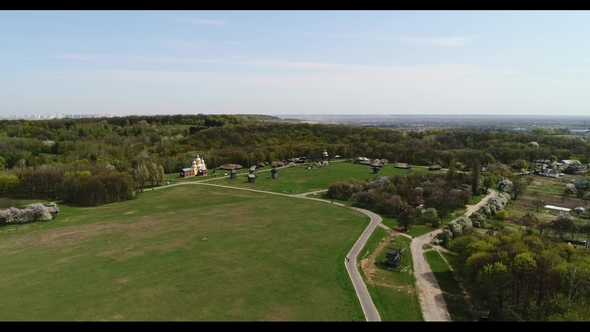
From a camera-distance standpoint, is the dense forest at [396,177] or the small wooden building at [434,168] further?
the small wooden building at [434,168]

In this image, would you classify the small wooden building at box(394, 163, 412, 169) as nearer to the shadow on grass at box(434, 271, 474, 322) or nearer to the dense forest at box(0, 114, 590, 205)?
the dense forest at box(0, 114, 590, 205)

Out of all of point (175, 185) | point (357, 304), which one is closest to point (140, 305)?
point (357, 304)

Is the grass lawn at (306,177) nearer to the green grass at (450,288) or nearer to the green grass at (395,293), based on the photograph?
the green grass at (450,288)

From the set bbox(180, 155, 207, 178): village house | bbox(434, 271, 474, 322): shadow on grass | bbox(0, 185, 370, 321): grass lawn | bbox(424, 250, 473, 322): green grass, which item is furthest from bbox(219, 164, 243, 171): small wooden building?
bbox(434, 271, 474, 322): shadow on grass

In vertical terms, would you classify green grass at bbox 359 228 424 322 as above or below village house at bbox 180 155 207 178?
below

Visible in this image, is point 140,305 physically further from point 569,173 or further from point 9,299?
point 569,173

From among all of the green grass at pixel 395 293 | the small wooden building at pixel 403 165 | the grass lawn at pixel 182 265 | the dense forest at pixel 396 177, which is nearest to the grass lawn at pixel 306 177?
the small wooden building at pixel 403 165

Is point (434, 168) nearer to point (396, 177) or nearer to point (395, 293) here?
point (396, 177)
